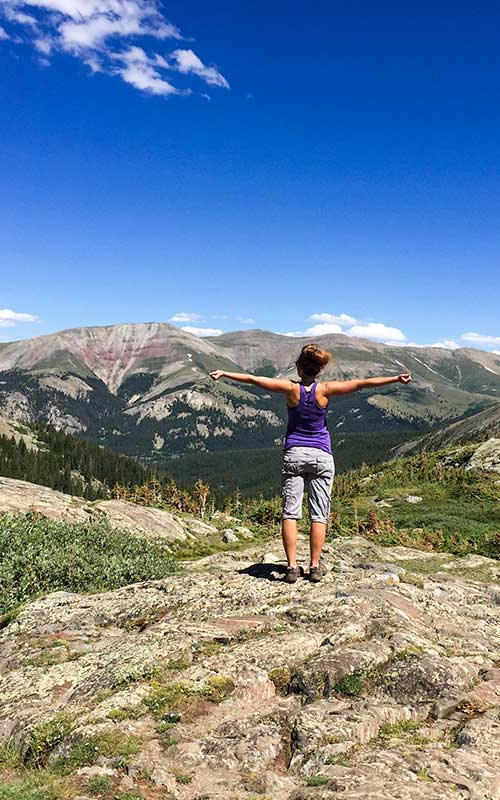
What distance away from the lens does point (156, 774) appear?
6.04 m

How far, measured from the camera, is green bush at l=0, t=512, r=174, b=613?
48.9 feet

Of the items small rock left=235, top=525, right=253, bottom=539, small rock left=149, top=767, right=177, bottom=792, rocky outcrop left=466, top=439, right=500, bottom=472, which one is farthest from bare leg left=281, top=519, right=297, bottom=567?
rocky outcrop left=466, top=439, right=500, bottom=472

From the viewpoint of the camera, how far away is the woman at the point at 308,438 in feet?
37.1

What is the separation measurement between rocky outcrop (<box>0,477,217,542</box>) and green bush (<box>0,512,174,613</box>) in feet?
26.7

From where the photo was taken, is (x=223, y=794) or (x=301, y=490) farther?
(x=301, y=490)

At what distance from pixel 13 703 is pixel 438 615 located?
836cm

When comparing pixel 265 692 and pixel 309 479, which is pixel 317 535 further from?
pixel 265 692

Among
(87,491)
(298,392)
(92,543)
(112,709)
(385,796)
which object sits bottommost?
(87,491)

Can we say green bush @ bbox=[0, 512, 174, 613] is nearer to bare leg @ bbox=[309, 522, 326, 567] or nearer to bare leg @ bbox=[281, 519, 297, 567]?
bare leg @ bbox=[281, 519, 297, 567]

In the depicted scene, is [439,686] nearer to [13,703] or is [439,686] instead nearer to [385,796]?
[385,796]

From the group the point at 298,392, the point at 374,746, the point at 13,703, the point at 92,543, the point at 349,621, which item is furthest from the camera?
the point at 92,543

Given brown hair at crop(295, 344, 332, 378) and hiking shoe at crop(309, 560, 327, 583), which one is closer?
brown hair at crop(295, 344, 332, 378)

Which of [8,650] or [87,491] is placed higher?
[8,650]

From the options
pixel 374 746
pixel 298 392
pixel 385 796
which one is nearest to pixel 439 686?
pixel 374 746
